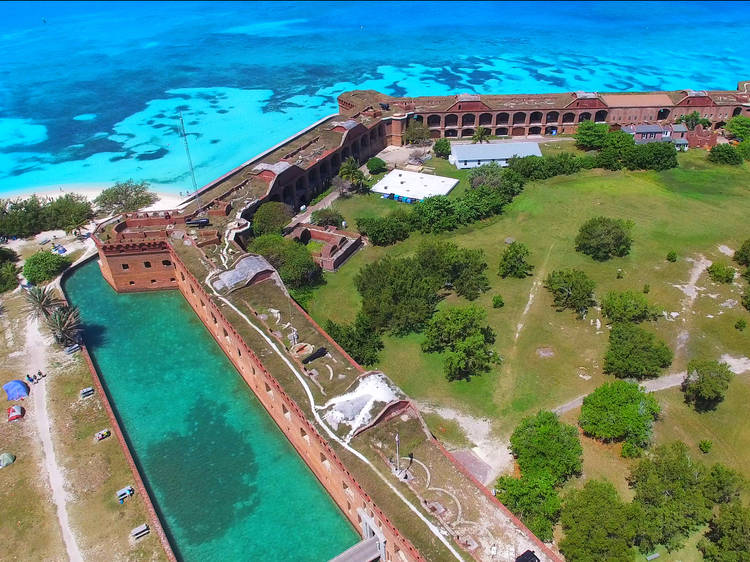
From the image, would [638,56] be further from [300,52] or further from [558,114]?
[300,52]

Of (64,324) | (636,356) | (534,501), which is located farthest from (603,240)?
(64,324)

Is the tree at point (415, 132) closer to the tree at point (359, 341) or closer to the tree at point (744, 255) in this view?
the tree at point (744, 255)

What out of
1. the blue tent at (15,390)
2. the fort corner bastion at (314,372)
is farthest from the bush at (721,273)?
the blue tent at (15,390)

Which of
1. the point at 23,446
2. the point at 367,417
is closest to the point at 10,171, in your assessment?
the point at 23,446

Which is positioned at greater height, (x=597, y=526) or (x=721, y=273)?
(x=597, y=526)

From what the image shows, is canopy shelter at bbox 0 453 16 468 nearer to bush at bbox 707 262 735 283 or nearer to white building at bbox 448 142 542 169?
bush at bbox 707 262 735 283

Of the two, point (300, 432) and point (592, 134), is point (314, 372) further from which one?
point (592, 134)
